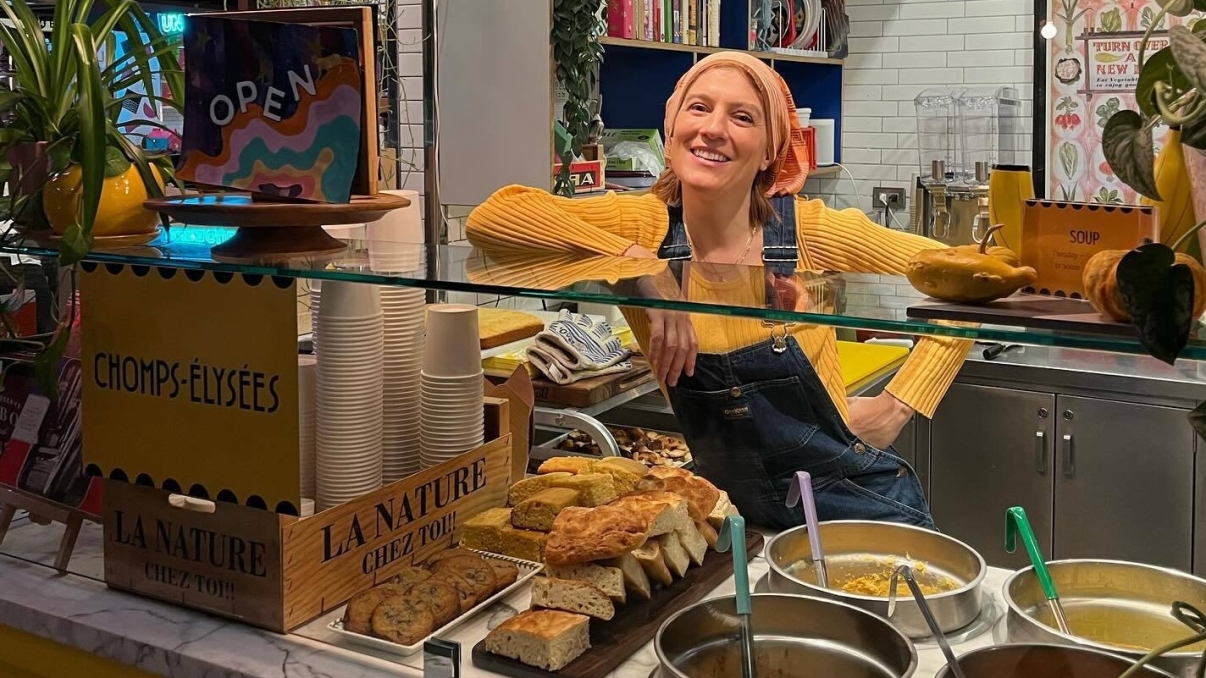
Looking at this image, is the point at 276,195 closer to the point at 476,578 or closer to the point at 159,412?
the point at 159,412

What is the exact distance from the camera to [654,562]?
152 cm

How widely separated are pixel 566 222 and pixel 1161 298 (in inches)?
59.5

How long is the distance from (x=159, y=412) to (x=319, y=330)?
0.23 metres

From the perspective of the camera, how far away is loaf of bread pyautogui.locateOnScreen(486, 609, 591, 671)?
133cm

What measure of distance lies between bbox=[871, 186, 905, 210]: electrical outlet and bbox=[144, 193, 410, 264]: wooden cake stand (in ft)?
15.3

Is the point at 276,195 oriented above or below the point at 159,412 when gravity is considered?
above

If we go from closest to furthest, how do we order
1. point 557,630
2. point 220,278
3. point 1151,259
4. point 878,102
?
point 1151,259, point 557,630, point 220,278, point 878,102

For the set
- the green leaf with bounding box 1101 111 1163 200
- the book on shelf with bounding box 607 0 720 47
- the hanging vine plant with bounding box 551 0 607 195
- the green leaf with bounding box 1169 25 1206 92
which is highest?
the book on shelf with bounding box 607 0 720 47

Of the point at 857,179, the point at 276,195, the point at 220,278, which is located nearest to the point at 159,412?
the point at 220,278

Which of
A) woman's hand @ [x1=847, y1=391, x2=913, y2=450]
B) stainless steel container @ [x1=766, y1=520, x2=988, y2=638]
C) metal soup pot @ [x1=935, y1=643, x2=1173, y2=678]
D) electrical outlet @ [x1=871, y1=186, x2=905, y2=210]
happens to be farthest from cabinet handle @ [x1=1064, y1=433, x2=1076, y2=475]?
metal soup pot @ [x1=935, y1=643, x2=1173, y2=678]

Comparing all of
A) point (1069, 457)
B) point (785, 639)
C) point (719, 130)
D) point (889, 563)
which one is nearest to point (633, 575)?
point (785, 639)

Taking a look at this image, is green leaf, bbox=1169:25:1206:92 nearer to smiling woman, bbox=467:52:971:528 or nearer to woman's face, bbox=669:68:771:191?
smiling woman, bbox=467:52:971:528

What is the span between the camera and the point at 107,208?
5.52 ft

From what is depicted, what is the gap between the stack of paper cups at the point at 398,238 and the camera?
149 cm
